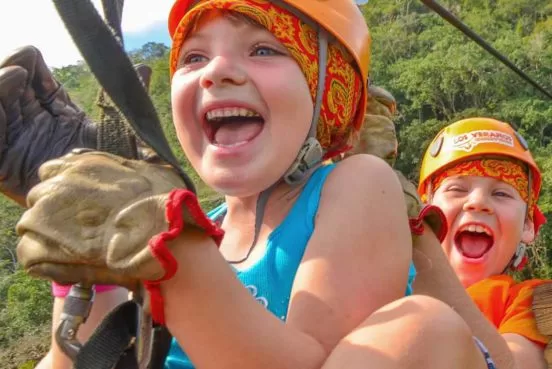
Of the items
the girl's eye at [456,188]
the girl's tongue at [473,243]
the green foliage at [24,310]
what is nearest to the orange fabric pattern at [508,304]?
the girl's tongue at [473,243]

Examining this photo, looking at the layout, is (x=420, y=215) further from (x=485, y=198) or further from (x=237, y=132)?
(x=485, y=198)

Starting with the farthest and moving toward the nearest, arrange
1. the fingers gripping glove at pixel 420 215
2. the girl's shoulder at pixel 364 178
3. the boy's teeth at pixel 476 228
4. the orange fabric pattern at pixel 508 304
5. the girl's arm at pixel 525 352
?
the boy's teeth at pixel 476 228 → the orange fabric pattern at pixel 508 304 → the girl's arm at pixel 525 352 → the fingers gripping glove at pixel 420 215 → the girl's shoulder at pixel 364 178

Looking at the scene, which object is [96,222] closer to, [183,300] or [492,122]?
[183,300]

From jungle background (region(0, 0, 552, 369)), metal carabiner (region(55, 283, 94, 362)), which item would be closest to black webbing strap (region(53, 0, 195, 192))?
metal carabiner (region(55, 283, 94, 362))

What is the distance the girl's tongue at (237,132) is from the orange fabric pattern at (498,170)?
6.47 feet

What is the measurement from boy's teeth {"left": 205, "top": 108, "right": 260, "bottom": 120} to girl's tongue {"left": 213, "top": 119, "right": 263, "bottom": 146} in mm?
26

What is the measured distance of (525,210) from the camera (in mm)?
3381

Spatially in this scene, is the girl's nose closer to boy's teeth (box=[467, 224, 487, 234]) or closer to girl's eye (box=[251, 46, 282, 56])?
girl's eye (box=[251, 46, 282, 56])

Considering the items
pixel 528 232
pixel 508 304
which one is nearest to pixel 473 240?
pixel 528 232

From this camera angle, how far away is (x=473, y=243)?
3291mm

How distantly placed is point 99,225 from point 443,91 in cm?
3009

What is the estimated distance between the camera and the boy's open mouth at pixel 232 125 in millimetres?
1573

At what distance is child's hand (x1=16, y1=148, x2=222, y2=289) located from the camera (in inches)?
43.0

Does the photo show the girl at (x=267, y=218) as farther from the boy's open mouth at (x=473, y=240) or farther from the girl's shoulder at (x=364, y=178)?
the boy's open mouth at (x=473, y=240)
